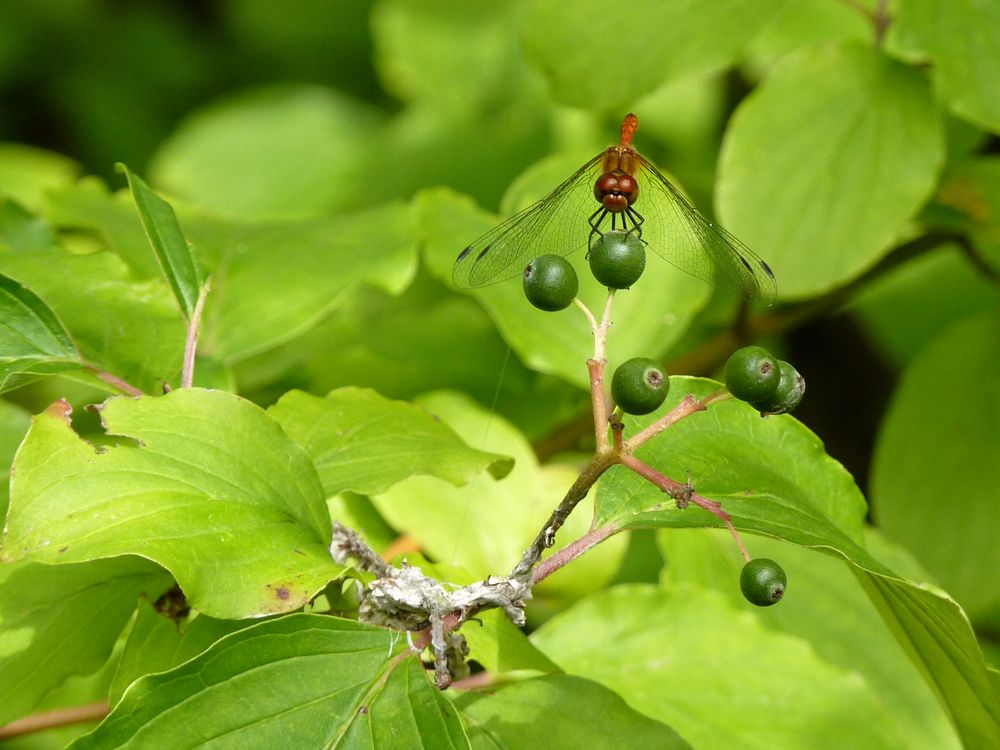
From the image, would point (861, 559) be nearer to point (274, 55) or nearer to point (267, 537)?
point (267, 537)

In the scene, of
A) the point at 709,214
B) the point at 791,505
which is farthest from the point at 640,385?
the point at 709,214

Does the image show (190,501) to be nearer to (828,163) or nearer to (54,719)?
(54,719)

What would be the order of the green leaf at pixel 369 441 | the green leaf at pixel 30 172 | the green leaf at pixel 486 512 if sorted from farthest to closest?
the green leaf at pixel 30 172
the green leaf at pixel 486 512
the green leaf at pixel 369 441

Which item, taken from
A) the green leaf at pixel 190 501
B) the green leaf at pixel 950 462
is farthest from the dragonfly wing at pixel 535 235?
the green leaf at pixel 950 462

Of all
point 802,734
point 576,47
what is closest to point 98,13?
point 576,47

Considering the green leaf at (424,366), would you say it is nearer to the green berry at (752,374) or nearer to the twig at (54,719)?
the twig at (54,719)
